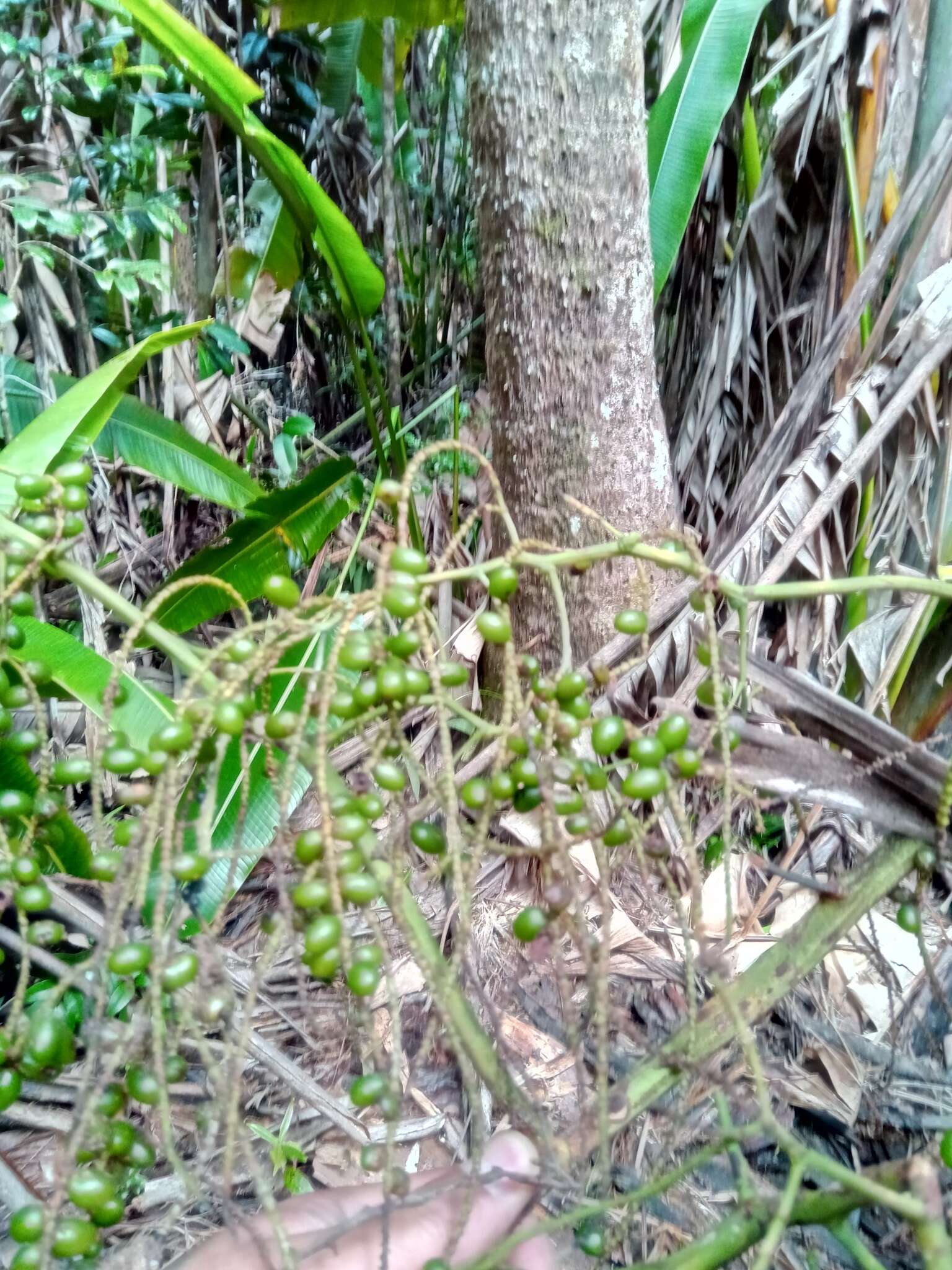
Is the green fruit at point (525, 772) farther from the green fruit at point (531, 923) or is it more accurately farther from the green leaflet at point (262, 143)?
the green leaflet at point (262, 143)

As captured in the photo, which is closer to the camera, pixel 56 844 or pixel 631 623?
pixel 631 623

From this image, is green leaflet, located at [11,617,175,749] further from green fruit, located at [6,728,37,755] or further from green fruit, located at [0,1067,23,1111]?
green fruit, located at [0,1067,23,1111]

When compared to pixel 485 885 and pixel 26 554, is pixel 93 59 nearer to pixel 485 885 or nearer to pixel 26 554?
pixel 26 554

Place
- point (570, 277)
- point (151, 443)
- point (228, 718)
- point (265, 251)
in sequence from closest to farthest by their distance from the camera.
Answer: point (228, 718) < point (570, 277) < point (151, 443) < point (265, 251)

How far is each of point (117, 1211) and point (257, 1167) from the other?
0.46 ft

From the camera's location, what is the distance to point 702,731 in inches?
18.1

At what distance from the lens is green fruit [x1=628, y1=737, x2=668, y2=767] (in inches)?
16.4

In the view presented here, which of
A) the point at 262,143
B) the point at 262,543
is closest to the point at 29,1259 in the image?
the point at 262,543

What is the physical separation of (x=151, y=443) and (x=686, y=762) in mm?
1092

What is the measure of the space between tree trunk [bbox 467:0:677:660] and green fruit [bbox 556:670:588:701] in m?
0.59

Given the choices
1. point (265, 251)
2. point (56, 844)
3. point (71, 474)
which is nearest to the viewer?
point (71, 474)

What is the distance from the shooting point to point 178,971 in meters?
0.37

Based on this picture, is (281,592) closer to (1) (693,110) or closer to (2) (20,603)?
(2) (20,603)

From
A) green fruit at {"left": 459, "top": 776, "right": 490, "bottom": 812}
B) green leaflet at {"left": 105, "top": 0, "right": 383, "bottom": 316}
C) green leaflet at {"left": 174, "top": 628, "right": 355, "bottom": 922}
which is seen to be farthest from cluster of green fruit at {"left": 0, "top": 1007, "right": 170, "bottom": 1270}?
green leaflet at {"left": 105, "top": 0, "right": 383, "bottom": 316}
